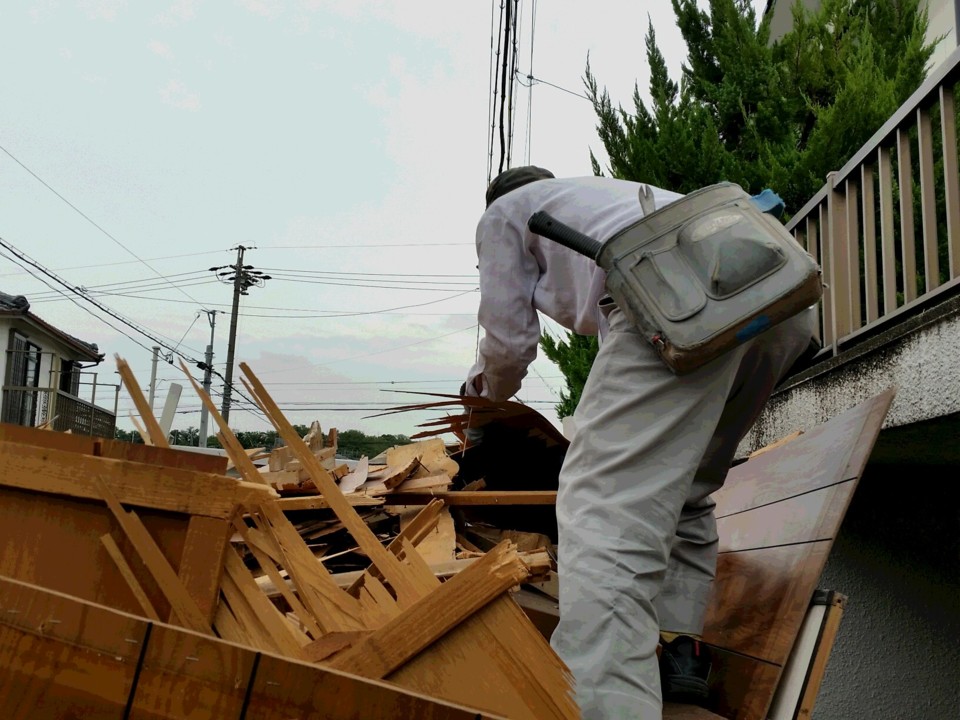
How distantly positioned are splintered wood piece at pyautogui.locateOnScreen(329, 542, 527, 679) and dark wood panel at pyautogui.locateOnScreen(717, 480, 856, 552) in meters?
0.88

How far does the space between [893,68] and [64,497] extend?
349 inches

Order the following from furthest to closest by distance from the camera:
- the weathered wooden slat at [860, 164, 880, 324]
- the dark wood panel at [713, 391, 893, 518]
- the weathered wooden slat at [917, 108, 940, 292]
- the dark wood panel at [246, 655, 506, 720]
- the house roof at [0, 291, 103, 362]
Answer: the house roof at [0, 291, 103, 362] < the weathered wooden slat at [860, 164, 880, 324] < the weathered wooden slat at [917, 108, 940, 292] < the dark wood panel at [713, 391, 893, 518] < the dark wood panel at [246, 655, 506, 720]

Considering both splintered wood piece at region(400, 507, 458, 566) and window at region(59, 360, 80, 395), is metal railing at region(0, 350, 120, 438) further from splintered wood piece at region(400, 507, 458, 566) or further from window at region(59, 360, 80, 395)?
splintered wood piece at region(400, 507, 458, 566)

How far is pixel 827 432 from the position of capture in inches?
97.1

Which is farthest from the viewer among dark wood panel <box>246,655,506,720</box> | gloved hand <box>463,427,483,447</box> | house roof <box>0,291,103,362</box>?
house roof <box>0,291,103,362</box>

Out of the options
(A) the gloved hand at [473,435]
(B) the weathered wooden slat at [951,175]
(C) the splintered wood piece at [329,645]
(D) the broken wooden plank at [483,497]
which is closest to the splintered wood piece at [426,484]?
(D) the broken wooden plank at [483,497]

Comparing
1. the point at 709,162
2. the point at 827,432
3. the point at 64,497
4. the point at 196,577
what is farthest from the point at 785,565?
the point at 709,162

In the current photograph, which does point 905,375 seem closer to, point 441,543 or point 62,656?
point 441,543

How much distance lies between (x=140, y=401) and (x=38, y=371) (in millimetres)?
30561

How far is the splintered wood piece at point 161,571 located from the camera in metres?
1.39

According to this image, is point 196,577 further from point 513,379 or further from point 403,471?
point 403,471

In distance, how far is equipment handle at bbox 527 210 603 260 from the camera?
1.90 meters

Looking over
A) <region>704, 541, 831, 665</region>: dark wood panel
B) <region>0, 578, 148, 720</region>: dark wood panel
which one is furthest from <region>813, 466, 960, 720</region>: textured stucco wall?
<region>0, 578, 148, 720</region>: dark wood panel

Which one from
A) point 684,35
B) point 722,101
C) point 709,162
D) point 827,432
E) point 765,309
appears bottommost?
point 827,432
